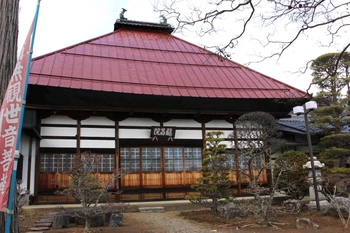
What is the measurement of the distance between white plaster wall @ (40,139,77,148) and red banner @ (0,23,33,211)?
29.1 ft

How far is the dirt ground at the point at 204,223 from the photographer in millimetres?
6988

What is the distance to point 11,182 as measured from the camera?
2.66 meters

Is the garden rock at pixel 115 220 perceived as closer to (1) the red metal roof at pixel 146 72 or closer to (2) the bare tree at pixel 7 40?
(1) the red metal roof at pixel 146 72

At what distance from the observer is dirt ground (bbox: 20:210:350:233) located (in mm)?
6988

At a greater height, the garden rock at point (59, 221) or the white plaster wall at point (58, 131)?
the white plaster wall at point (58, 131)

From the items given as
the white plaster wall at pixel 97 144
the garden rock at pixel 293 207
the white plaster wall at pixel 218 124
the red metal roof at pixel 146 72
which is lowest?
the garden rock at pixel 293 207

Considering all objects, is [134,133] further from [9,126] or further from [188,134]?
[9,126]

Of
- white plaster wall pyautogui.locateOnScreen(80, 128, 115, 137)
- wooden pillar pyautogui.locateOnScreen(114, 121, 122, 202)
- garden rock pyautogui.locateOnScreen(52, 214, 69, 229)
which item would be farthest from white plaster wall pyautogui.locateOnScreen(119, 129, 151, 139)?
garden rock pyautogui.locateOnScreen(52, 214, 69, 229)

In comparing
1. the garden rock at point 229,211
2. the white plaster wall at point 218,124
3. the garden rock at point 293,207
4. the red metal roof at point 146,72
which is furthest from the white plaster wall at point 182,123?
the garden rock at point 293,207

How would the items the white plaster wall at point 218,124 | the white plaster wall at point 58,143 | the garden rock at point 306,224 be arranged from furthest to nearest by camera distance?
the white plaster wall at point 218,124 < the white plaster wall at point 58,143 < the garden rock at point 306,224

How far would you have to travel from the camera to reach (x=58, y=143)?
36.9 feet

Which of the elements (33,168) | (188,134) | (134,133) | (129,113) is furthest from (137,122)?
(33,168)

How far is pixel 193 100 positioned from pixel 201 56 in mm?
4698

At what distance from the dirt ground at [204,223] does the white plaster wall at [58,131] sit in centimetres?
300
